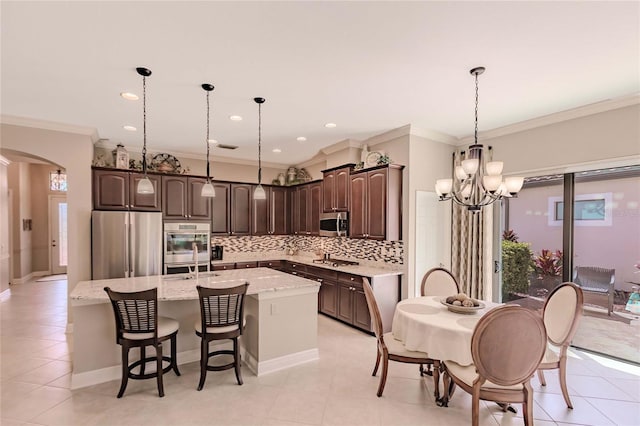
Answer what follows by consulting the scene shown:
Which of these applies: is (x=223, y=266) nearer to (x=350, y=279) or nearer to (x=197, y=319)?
(x=197, y=319)

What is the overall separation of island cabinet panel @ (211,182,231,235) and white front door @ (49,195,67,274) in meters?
6.15

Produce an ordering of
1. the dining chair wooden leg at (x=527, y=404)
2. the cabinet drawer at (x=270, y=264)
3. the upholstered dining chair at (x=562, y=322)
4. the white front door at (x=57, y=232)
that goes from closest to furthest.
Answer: the dining chair wooden leg at (x=527, y=404) → the upholstered dining chair at (x=562, y=322) → the cabinet drawer at (x=270, y=264) → the white front door at (x=57, y=232)

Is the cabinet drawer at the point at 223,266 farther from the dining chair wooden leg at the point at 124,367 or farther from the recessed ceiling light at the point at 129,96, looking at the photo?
the recessed ceiling light at the point at 129,96

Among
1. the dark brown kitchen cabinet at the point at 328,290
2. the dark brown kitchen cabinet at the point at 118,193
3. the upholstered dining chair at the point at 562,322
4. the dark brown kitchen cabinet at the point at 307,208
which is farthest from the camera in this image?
the dark brown kitchen cabinet at the point at 307,208

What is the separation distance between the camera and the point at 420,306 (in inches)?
121

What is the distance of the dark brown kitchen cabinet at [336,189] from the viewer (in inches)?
203

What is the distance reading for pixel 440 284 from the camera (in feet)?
12.1

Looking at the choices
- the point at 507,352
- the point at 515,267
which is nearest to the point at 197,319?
the point at 507,352

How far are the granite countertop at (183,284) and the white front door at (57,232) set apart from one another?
24.7 ft

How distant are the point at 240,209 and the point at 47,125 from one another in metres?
3.18

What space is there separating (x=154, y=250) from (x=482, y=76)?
4.94 m

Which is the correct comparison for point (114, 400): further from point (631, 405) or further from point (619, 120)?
point (619, 120)

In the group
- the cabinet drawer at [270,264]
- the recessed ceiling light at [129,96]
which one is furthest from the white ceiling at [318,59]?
the cabinet drawer at [270,264]

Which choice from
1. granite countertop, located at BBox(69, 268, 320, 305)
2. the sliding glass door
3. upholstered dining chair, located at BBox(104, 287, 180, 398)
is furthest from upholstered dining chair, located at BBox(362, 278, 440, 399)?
the sliding glass door
